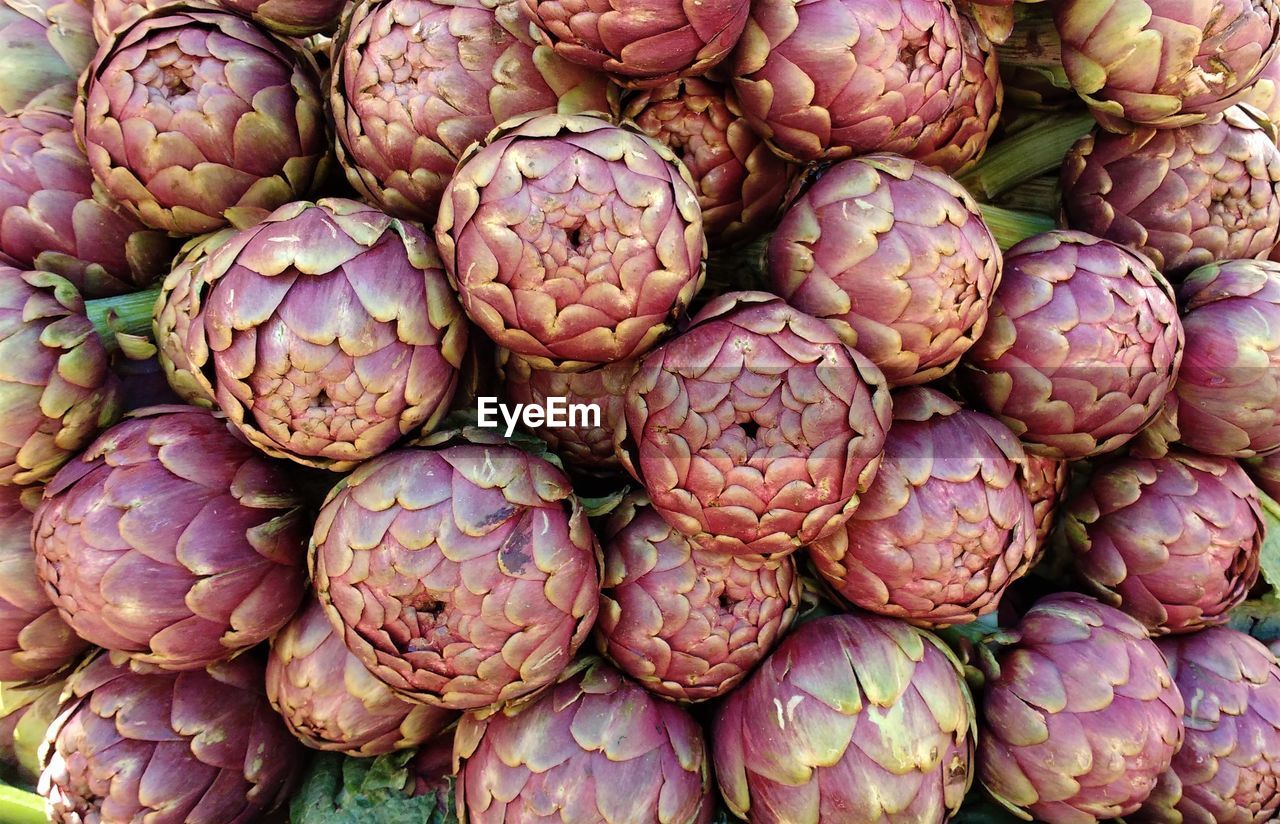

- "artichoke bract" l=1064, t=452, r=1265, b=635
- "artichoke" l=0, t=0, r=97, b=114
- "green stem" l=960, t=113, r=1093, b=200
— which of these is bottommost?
"artichoke bract" l=1064, t=452, r=1265, b=635

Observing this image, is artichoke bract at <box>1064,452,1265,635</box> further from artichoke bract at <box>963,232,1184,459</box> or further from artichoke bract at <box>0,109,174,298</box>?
artichoke bract at <box>0,109,174,298</box>

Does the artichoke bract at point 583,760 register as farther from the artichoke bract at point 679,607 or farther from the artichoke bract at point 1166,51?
the artichoke bract at point 1166,51

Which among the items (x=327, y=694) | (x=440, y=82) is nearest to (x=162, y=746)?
(x=327, y=694)

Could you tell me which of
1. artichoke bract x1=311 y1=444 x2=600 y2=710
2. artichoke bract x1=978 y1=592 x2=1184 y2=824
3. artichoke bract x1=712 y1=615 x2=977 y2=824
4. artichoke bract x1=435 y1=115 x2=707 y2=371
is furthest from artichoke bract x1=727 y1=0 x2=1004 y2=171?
artichoke bract x1=978 y1=592 x2=1184 y2=824

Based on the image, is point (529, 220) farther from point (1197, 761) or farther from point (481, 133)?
point (1197, 761)

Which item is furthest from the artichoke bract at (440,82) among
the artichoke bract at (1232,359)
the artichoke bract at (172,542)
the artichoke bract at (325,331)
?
the artichoke bract at (1232,359)

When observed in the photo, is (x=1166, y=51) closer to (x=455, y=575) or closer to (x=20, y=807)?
(x=455, y=575)
